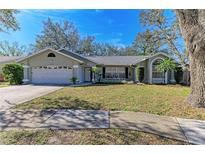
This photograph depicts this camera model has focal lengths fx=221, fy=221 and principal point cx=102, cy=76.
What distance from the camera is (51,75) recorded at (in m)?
23.8

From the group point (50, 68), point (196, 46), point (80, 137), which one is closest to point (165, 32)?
point (50, 68)

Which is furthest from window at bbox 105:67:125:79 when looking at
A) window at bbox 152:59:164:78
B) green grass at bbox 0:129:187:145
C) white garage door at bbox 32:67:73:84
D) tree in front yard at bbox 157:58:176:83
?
green grass at bbox 0:129:187:145

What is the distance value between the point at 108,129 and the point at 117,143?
85cm

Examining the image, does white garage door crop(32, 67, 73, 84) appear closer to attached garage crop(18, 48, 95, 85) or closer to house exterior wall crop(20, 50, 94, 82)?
attached garage crop(18, 48, 95, 85)

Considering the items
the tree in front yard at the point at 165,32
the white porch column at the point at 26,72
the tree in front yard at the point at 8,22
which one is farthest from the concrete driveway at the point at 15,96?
the tree in front yard at the point at 165,32

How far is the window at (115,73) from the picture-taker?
28.2m

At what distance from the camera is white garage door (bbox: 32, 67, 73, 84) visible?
2362 cm

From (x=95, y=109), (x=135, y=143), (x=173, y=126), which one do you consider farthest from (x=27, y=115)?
(x=173, y=126)

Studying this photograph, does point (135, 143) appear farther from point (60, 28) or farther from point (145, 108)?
point (60, 28)

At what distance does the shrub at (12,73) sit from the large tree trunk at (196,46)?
18.0 metres

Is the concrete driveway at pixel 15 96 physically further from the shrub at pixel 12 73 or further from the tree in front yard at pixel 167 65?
the tree in front yard at pixel 167 65

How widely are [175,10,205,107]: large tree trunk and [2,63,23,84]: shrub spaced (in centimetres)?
1797

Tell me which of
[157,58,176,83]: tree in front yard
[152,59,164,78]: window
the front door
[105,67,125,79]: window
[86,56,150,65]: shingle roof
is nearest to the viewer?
[157,58,176,83]: tree in front yard
